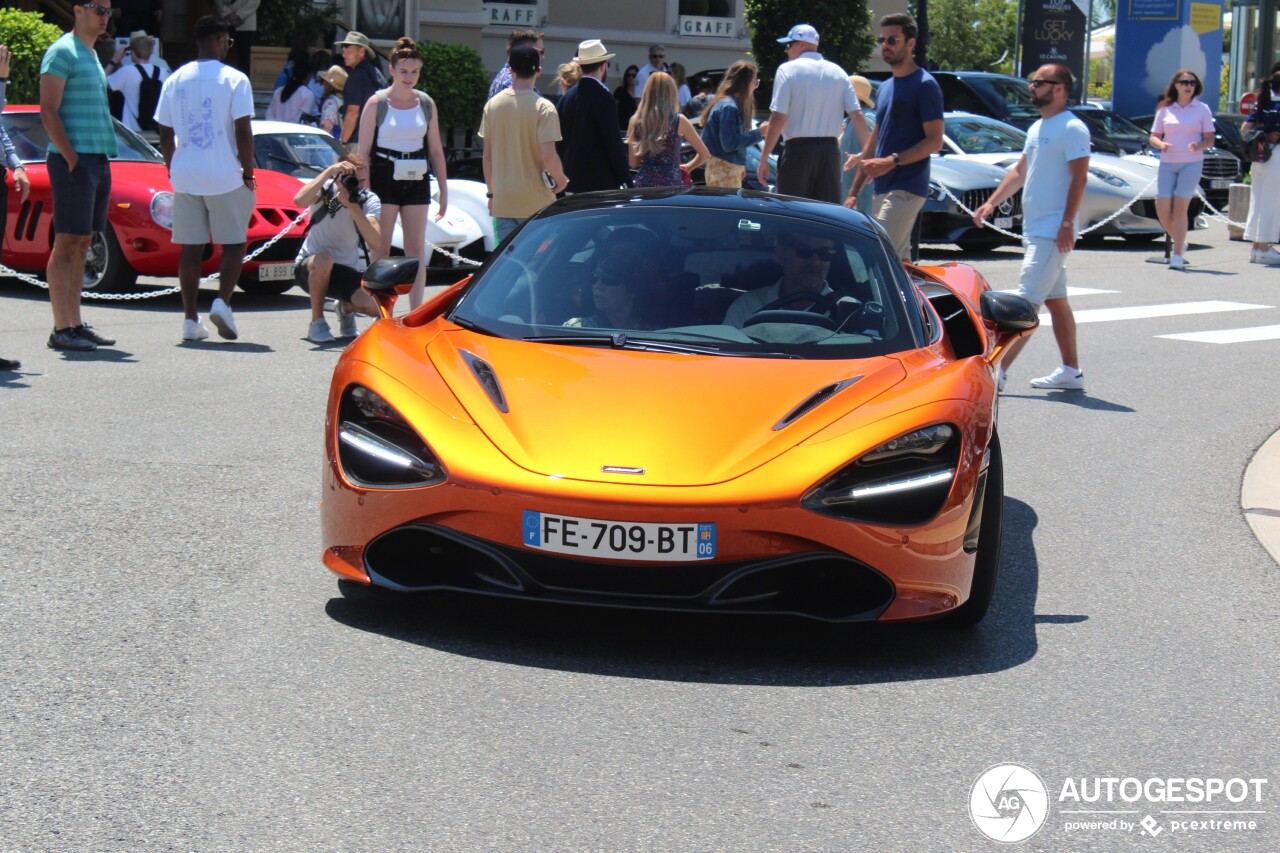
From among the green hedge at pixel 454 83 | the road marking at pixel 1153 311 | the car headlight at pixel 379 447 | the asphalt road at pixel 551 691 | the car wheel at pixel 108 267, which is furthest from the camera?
the green hedge at pixel 454 83

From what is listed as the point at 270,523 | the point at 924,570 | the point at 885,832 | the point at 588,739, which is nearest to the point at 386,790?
the point at 588,739

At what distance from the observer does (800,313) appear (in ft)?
18.4

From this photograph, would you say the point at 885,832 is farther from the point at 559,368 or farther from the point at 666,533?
the point at 559,368

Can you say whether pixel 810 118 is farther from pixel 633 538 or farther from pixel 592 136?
pixel 633 538

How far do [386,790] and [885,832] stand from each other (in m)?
1.07

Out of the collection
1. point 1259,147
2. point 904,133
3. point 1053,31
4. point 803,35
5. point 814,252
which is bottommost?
point 814,252

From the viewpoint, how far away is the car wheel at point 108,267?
473 inches

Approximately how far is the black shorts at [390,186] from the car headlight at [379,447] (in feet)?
18.3

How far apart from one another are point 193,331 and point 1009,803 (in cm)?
764

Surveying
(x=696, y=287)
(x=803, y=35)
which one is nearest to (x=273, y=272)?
(x=803, y=35)

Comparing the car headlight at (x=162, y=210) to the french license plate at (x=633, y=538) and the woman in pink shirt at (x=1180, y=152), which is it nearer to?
the french license plate at (x=633, y=538)

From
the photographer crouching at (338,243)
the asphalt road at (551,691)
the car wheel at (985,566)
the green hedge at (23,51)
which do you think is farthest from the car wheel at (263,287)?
the car wheel at (985,566)

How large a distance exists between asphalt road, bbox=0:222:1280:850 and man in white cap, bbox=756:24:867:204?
197 inches

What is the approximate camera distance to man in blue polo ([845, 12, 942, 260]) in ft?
34.0
